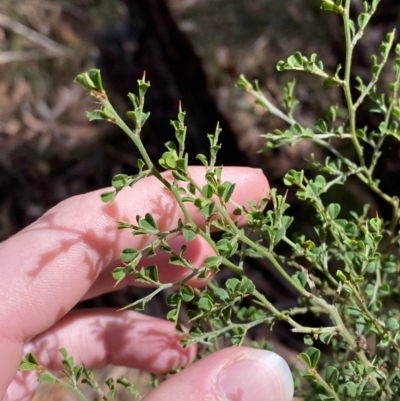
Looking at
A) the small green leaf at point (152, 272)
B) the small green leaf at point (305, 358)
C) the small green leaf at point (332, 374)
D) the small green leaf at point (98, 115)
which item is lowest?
the small green leaf at point (332, 374)

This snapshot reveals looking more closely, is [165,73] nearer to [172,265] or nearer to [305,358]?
[172,265]

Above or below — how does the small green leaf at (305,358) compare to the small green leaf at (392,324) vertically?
above

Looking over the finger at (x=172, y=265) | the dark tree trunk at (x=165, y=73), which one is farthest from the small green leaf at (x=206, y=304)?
the dark tree trunk at (x=165, y=73)

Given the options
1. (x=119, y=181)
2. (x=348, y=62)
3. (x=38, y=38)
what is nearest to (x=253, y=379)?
(x=119, y=181)

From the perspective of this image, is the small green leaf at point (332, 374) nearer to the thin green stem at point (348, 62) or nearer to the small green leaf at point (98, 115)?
the thin green stem at point (348, 62)

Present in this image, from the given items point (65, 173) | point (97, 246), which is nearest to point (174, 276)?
point (97, 246)

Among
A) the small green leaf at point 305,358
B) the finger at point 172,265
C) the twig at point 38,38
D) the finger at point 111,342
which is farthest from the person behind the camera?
the twig at point 38,38

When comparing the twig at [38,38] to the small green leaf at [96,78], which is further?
the twig at [38,38]

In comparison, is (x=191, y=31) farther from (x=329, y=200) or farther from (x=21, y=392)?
(x=21, y=392)
